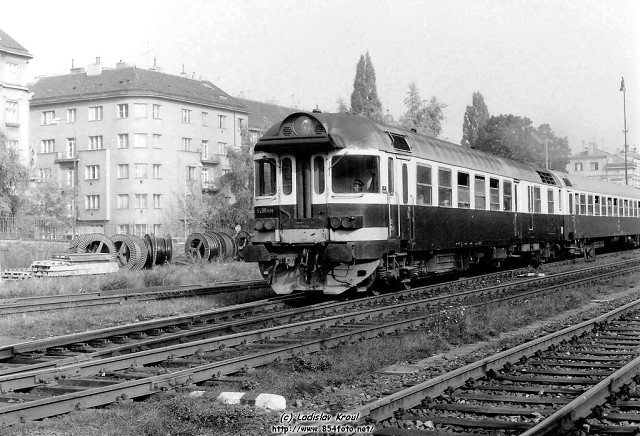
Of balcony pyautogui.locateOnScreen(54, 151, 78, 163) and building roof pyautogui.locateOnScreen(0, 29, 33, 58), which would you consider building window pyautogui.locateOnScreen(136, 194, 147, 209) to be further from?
building roof pyautogui.locateOnScreen(0, 29, 33, 58)

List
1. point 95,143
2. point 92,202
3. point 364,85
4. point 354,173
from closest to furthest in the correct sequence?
point 354,173, point 92,202, point 95,143, point 364,85

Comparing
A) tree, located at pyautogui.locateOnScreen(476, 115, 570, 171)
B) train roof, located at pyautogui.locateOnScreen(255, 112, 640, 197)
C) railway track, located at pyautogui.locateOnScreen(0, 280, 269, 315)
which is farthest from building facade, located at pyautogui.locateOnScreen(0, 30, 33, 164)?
train roof, located at pyautogui.locateOnScreen(255, 112, 640, 197)

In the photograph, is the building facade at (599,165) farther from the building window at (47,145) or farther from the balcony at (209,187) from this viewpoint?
the building window at (47,145)

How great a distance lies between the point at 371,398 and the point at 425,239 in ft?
31.2

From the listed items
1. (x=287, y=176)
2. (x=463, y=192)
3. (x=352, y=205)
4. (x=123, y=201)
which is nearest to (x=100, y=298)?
(x=287, y=176)

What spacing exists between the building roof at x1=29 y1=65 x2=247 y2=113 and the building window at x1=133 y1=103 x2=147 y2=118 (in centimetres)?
76

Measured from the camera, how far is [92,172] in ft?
202

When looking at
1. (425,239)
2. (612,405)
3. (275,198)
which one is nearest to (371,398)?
(612,405)

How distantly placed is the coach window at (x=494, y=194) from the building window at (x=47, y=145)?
2000 inches

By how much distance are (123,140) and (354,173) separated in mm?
48670

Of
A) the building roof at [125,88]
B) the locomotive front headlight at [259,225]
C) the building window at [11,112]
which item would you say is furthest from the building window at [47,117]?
the locomotive front headlight at [259,225]

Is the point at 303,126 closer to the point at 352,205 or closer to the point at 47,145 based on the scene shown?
the point at 352,205

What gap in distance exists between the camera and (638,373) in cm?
812

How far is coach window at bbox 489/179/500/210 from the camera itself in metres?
20.4
